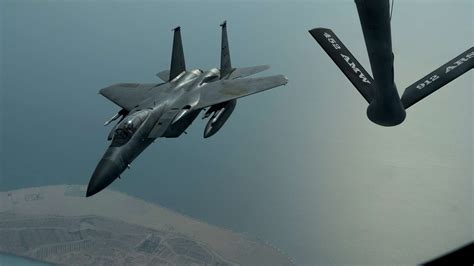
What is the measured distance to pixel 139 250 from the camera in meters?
21.1

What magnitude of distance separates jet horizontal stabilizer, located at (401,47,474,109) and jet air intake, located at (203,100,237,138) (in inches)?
330

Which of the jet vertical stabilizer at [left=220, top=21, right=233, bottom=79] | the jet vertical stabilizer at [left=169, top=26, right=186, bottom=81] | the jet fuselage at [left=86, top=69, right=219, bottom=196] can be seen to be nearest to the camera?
the jet fuselage at [left=86, top=69, right=219, bottom=196]

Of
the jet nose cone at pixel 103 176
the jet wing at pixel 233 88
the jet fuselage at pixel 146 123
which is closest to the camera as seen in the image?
the jet nose cone at pixel 103 176

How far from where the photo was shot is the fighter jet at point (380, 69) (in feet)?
26.6

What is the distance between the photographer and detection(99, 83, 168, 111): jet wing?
63.6 feet

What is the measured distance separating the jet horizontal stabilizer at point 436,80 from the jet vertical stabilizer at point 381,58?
1326mm

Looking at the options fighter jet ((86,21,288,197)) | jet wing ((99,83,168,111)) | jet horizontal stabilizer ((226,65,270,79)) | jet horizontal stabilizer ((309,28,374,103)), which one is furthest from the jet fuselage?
jet horizontal stabilizer ((309,28,374,103))

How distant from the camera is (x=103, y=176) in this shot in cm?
1437

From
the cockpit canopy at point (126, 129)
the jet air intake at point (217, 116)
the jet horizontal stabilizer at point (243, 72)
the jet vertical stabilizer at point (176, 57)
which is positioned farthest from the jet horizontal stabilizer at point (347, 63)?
the jet vertical stabilizer at point (176, 57)

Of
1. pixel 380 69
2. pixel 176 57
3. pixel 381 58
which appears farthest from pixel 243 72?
pixel 381 58

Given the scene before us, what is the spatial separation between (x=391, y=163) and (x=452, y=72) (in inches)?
523

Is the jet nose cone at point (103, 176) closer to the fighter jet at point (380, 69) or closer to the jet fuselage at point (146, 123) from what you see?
the jet fuselage at point (146, 123)

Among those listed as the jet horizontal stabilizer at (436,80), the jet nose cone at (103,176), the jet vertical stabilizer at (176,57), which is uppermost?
the jet vertical stabilizer at (176,57)

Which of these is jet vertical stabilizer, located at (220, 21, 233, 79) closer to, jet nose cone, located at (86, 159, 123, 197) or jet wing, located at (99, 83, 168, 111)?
jet wing, located at (99, 83, 168, 111)
